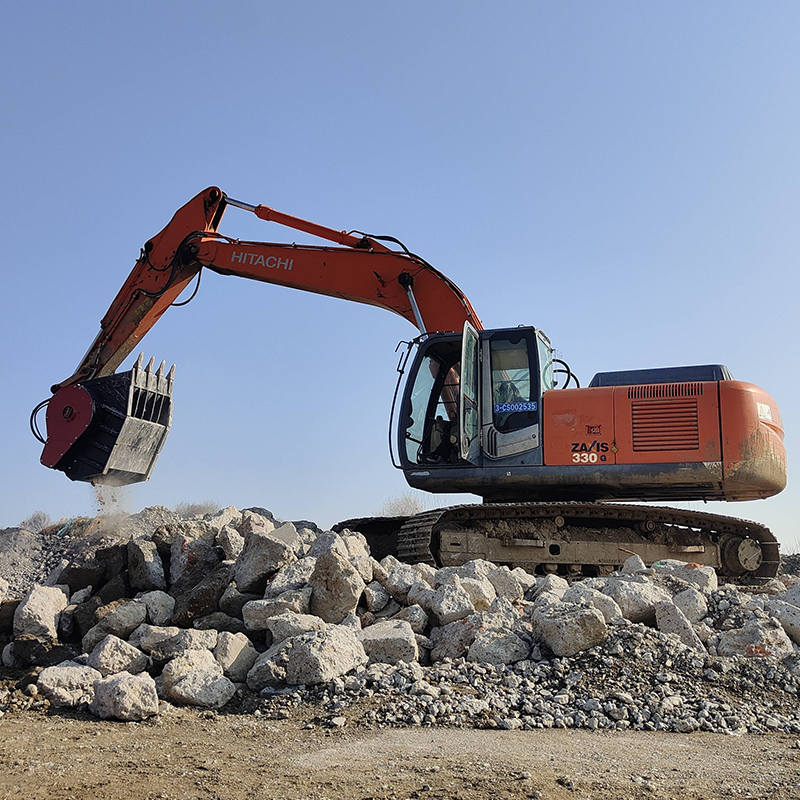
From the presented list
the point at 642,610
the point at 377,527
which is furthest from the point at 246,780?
the point at 377,527

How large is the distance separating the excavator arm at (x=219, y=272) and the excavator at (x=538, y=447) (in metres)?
0.04

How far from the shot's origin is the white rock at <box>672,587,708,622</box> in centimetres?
586

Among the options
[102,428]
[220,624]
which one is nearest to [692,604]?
[220,624]

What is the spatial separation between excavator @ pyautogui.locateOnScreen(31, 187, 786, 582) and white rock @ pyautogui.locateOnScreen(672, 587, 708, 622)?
2378mm

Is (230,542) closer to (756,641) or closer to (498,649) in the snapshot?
(498,649)

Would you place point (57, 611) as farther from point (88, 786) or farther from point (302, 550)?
point (88, 786)

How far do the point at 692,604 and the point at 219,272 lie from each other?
255 inches

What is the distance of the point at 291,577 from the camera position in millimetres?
6121

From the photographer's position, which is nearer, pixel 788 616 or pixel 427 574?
pixel 788 616

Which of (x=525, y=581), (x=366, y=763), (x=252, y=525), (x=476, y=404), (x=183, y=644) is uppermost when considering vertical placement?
(x=476, y=404)

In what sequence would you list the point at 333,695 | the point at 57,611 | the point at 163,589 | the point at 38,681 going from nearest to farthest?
the point at 333,695 → the point at 38,681 → the point at 57,611 → the point at 163,589

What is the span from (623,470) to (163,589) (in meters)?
4.52

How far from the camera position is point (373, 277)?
952 cm

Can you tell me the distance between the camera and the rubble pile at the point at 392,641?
4.68 metres
